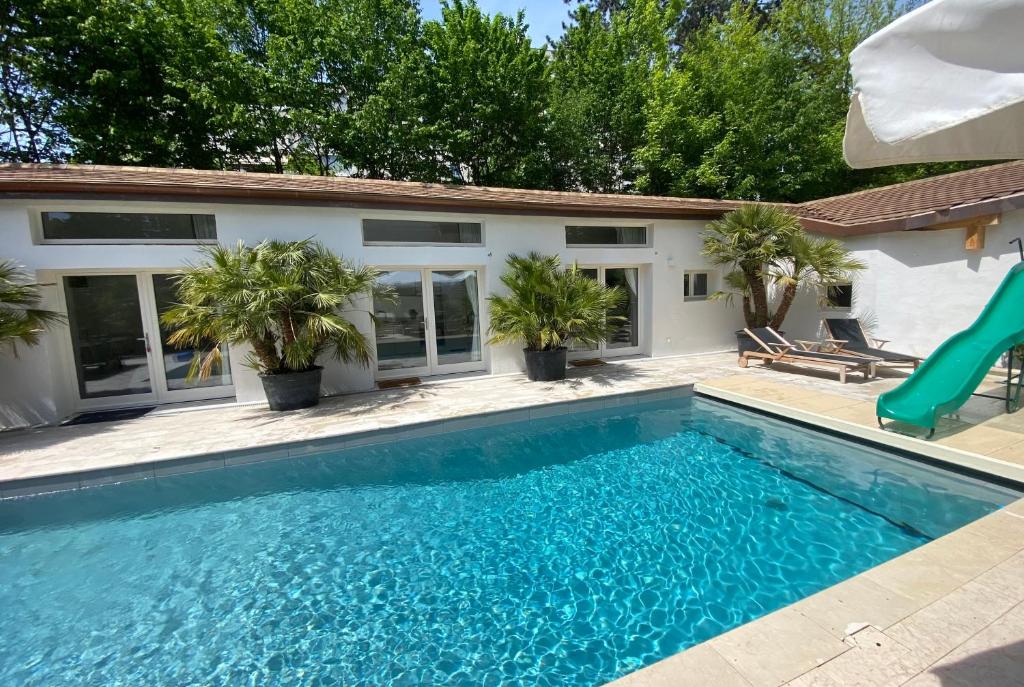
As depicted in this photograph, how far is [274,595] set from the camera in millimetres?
3719

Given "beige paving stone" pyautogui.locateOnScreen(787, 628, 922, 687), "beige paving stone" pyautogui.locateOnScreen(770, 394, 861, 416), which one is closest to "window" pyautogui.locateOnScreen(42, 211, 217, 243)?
"beige paving stone" pyautogui.locateOnScreen(787, 628, 922, 687)

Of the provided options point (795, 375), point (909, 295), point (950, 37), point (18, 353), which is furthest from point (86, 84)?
point (909, 295)

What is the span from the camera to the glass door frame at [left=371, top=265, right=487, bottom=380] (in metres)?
9.75

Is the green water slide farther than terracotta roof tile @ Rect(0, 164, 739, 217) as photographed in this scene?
No

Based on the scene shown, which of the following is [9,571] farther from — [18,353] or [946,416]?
[946,416]

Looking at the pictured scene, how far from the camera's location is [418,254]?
369 inches

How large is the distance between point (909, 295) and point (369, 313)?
1250 cm

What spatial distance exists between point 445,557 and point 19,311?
326 inches

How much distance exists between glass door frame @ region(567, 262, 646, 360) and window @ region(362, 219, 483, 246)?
3098 mm

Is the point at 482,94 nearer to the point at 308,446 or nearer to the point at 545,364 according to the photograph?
the point at 545,364

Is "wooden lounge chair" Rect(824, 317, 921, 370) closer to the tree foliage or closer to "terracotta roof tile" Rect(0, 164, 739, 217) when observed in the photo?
"terracotta roof tile" Rect(0, 164, 739, 217)

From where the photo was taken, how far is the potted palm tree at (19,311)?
668cm

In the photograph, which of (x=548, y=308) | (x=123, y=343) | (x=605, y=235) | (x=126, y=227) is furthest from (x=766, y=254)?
(x=123, y=343)

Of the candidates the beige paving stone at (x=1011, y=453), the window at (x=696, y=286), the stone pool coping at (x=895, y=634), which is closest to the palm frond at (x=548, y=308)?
the window at (x=696, y=286)
